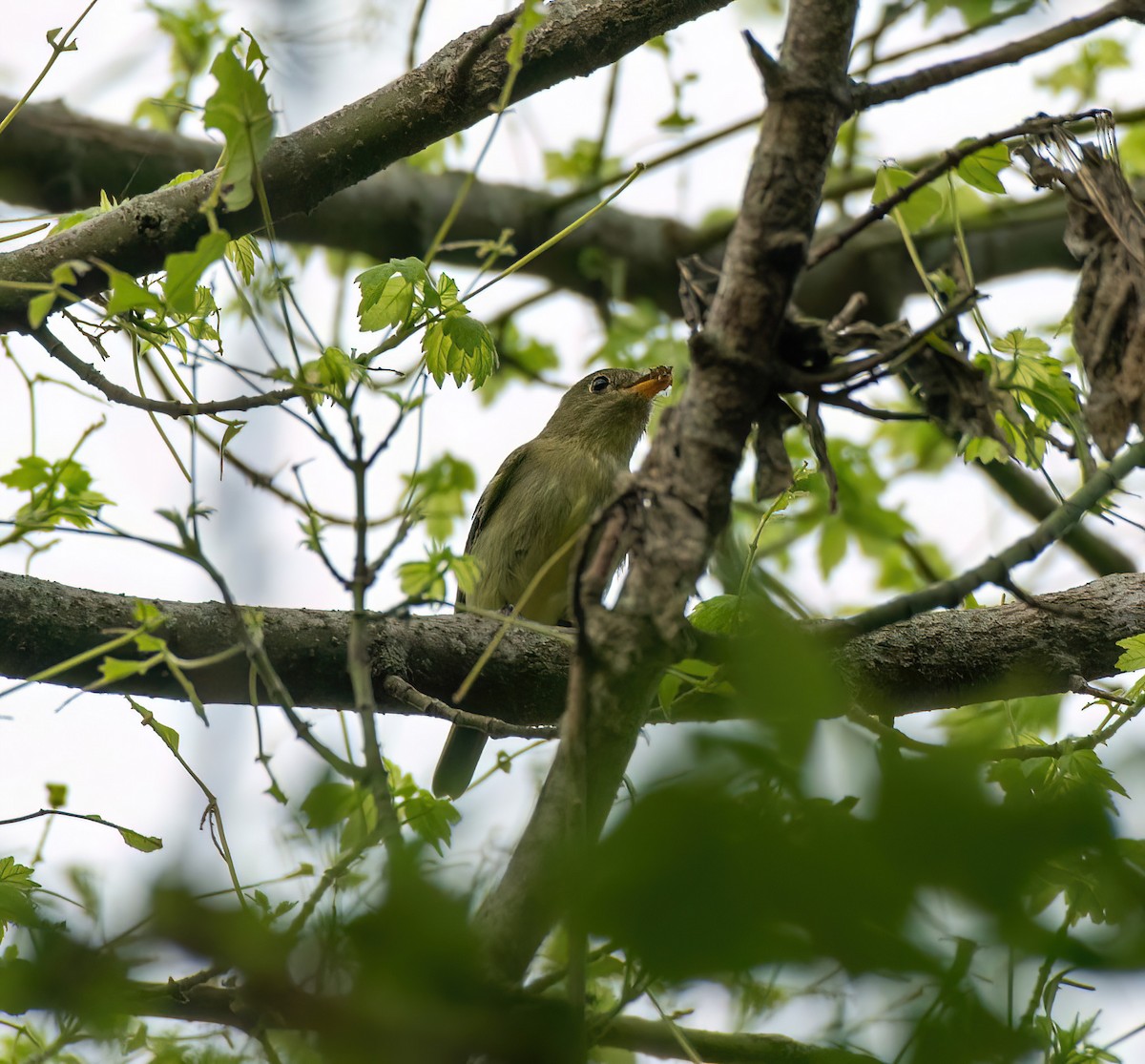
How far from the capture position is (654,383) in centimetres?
632

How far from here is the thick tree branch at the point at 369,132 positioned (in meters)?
2.97

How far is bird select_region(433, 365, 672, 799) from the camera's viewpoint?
5660 mm

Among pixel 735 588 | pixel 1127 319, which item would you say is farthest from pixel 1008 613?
pixel 735 588

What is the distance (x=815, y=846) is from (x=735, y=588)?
3.20 feet

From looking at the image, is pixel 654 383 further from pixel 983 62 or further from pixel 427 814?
pixel 983 62

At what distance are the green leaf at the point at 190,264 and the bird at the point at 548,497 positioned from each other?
3292 millimetres

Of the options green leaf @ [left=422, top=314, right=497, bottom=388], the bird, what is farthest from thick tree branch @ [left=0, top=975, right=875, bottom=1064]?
the bird

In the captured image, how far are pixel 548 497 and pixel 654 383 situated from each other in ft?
2.99

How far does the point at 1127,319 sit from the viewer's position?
2.15 m

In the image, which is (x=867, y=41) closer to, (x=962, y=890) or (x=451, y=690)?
(x=451, y=690)

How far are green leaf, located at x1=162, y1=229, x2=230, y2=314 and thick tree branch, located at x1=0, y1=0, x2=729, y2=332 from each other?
3.52ft

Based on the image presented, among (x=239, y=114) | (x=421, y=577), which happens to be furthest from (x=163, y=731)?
(x=239, y=114)

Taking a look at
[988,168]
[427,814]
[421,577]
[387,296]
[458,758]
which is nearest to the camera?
[421,577]

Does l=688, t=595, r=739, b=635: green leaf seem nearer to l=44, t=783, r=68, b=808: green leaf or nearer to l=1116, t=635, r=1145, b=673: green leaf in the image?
l=1116, t=635, r=1145, b=673: green leaf
